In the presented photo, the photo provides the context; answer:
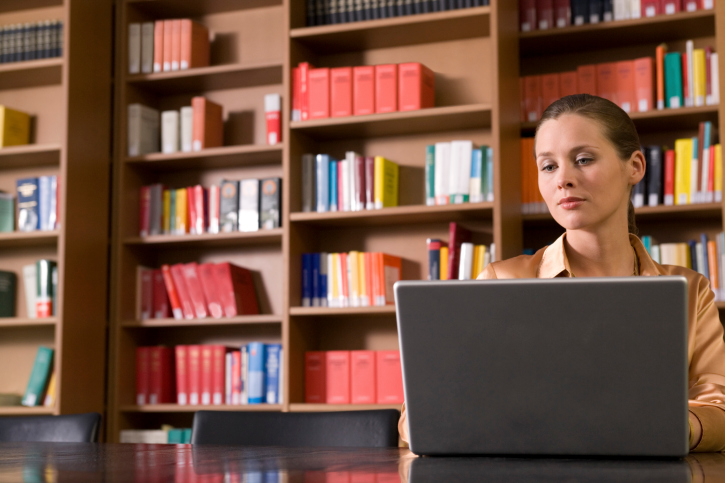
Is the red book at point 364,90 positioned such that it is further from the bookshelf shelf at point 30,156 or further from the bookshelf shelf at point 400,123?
the bookshelf shelf at point 30,156

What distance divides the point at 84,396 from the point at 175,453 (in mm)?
2436

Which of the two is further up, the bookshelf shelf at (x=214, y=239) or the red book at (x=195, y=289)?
the bookshelf shelf at (x=214, y=239)

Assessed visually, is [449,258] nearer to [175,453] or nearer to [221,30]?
[221,30]

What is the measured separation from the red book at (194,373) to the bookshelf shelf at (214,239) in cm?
47

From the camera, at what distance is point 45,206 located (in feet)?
11.5

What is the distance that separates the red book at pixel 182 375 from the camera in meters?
3.38

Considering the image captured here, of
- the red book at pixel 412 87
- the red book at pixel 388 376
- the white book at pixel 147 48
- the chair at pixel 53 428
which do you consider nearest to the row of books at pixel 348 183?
the red book at pixel 412 87

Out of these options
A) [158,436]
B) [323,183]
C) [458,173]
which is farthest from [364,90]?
[158,436]

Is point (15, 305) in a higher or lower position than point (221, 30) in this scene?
lower

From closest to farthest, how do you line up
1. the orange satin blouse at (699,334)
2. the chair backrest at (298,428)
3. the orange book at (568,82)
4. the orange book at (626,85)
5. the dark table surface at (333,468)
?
the dark table surface at (333,468), the orange satin blouse at (699,334), the chair backrest at (298,428), the orange book at (626,85), the orange book at (568,82)

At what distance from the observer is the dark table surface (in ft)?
2.54

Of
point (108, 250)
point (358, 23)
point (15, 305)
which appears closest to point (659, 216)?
point (358, 23)

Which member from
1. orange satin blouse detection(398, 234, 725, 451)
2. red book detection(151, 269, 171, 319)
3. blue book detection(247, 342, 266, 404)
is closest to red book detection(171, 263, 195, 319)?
red book detection(151, 269, 171, 319)

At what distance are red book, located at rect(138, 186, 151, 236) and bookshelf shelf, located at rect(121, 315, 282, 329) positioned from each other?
1.31 feet
